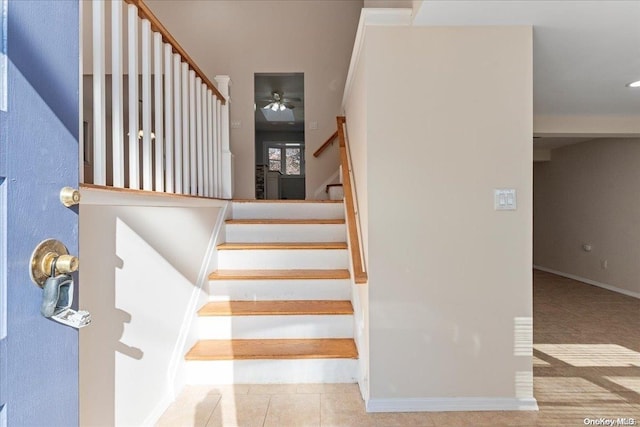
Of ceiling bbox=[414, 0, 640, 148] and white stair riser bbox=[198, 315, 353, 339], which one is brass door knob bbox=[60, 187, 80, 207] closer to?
ceiling bbox=[414, 0, 640, 148]

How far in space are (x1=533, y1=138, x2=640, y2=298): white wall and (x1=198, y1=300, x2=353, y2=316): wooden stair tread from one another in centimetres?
449

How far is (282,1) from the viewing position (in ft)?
15.0

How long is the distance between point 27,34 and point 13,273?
0.36 m

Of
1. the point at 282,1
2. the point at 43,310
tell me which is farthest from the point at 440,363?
the point at 282,1

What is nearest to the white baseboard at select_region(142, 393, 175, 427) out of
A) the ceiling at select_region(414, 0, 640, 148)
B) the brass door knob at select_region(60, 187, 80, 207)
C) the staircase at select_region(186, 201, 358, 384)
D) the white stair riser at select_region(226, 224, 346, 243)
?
the staircase at select_region(186, 201, 358, 384)

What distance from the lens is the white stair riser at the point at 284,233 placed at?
3.02 meters

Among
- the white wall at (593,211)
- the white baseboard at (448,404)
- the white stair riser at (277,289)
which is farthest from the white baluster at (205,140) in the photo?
the white wall at (593,211)

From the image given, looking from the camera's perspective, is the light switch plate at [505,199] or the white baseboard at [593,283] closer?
the light switch plate at [505,199]

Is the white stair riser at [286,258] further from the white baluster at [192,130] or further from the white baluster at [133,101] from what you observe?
the white baluster at [133,101]

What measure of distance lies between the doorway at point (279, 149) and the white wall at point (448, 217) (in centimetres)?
492

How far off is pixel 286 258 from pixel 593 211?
5.11 m

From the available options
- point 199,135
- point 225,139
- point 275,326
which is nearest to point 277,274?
point 275,326

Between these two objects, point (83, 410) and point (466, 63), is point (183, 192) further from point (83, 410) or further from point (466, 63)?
point (466, 63)

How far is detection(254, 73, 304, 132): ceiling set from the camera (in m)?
5.29
